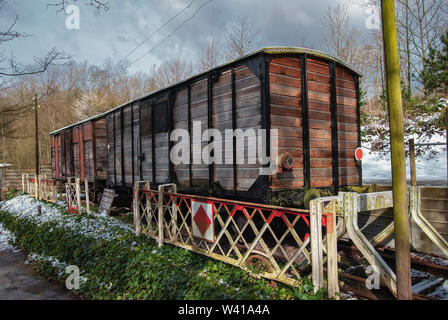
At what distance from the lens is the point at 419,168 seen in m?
14.9

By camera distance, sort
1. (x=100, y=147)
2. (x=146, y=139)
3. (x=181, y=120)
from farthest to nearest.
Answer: (x=100, y=147)
(x=146, y=139)
(x=181, y=120)

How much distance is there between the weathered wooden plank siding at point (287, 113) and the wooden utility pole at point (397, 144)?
A: 2339mm

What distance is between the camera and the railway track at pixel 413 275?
378 centimetres

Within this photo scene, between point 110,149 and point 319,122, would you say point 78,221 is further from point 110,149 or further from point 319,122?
point 319,122

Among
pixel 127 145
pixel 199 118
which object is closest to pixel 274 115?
pixel 199 118

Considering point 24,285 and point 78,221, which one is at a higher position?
point 78,221

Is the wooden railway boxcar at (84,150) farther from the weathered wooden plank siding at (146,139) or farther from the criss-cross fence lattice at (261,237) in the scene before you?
the criss-cross fence lattice at (261,237)

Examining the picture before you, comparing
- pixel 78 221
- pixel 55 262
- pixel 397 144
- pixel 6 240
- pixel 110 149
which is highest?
pixel 110 149

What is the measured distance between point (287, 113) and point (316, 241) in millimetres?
2798

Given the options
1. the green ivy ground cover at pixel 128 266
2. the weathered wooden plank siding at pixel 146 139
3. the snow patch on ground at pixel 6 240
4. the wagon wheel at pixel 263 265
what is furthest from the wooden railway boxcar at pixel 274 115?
the snow patch on ground at pixel 6 240

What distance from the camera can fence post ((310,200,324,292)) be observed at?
332 cm

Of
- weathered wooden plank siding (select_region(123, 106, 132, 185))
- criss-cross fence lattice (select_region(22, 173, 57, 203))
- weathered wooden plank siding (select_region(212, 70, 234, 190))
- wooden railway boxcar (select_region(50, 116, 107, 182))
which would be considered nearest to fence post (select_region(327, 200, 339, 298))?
weathered wooden plank siding (select_region(212, 70, 234, 190))

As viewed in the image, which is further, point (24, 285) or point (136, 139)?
point (136, 139)
